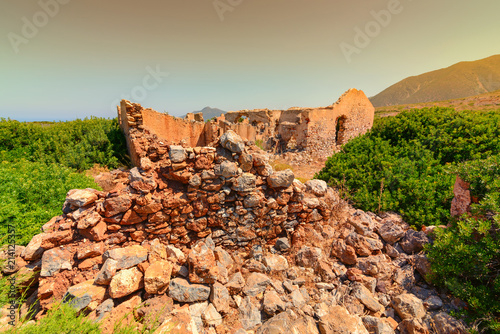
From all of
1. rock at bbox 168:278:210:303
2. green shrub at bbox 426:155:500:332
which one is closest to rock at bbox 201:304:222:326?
rock at bbox 168:278:210:303

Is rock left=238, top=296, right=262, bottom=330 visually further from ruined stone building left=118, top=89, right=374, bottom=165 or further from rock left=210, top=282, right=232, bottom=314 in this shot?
ruined stone building left=118, top=89, right=374, bottom=165

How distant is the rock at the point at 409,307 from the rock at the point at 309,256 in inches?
51.2

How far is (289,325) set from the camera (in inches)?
110

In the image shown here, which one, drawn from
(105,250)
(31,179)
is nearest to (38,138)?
(31,179)

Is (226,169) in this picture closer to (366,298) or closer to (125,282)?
(125,282)

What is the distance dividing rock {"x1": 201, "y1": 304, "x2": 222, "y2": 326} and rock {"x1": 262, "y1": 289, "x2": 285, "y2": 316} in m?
0.69

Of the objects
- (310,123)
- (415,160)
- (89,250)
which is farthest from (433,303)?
(310,123)

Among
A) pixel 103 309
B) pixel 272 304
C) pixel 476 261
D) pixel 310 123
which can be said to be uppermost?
pixel 310 123

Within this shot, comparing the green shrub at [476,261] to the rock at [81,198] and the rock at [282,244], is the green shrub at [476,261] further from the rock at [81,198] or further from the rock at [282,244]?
the rock at [81,198]

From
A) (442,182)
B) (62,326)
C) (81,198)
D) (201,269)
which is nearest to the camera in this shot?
(62,326)

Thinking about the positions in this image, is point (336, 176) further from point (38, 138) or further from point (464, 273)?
point (38, 138)

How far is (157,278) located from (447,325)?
4.08m

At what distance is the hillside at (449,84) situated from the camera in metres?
60.2

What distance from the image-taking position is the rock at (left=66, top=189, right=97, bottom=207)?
136 inches
